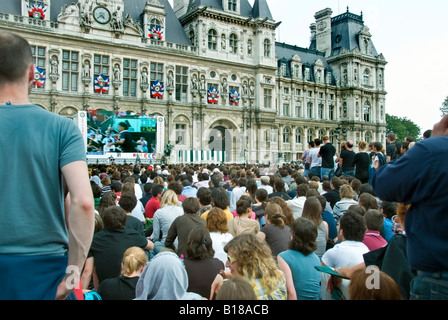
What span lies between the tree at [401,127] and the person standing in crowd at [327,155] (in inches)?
3396

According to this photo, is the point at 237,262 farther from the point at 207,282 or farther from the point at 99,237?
the point at 99,237

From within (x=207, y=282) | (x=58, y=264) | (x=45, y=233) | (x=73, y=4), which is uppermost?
(x=73, y=4)

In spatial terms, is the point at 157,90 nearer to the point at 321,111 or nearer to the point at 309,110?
A: the point at 309,110

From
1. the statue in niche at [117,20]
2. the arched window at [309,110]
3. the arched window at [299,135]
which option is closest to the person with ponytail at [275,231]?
the statue in niche at [117,20]

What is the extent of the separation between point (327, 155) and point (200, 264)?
33.2 ft

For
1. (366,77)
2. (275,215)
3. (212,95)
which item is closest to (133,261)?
(275,215)

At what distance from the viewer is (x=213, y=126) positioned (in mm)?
36844

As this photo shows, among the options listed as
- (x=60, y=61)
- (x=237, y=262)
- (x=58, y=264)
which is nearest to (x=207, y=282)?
(x=237, y=262)

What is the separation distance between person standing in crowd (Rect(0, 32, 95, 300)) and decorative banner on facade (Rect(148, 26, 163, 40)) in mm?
33037

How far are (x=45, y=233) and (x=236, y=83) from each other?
3691 centimetres

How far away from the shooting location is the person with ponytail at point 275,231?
558 centimetres

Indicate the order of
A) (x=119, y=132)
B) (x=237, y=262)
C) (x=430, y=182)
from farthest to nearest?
(x=119, y=132) < (x=237, y=262) < (x=430, y=182)

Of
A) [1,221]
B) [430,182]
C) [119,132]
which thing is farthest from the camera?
[119,132]

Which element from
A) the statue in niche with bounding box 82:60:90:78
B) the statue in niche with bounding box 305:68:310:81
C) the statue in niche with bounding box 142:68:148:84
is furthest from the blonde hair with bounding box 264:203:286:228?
the statue in niche with bounding box 305:68:310:81
